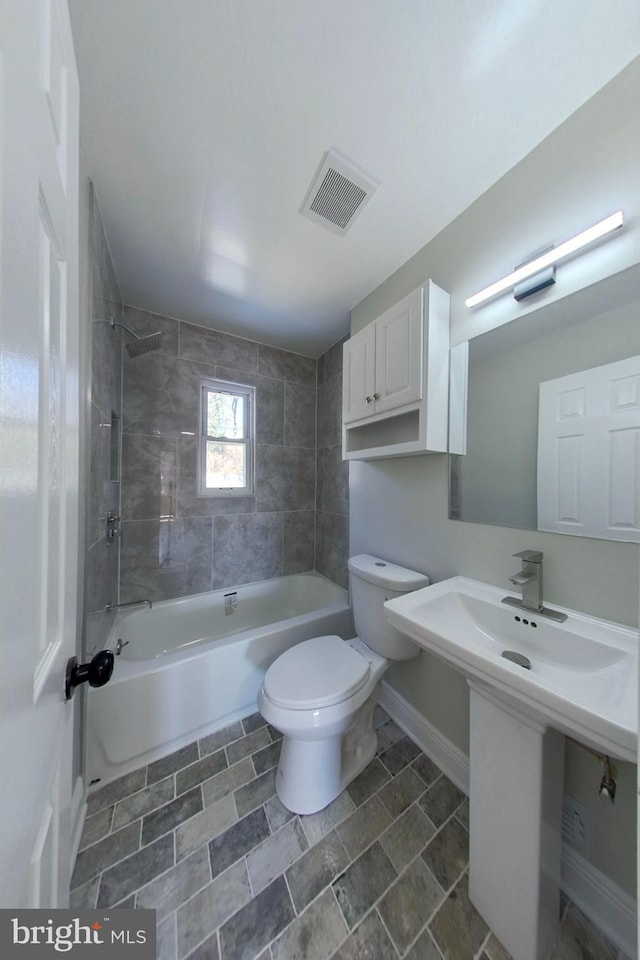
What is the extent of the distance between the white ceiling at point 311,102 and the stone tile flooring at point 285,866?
2.39 meters

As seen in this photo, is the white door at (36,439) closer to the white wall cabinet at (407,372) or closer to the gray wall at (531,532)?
the white wall cabinet at (407,372)

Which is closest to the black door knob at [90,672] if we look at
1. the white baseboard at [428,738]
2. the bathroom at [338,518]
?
the bathroom at [338,518]

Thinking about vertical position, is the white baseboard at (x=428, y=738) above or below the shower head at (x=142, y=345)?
below

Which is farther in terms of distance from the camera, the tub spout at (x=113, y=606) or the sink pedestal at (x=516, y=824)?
the tub spout at (x=113, y=606)

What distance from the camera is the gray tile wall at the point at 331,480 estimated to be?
7.20 feet

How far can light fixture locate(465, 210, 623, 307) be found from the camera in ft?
2.76

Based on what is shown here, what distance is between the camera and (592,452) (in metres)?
0.90

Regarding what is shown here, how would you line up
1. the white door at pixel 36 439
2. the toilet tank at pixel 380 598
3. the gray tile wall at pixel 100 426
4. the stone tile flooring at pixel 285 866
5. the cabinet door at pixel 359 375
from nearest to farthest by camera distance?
1. the white door at pixel 36 439
2. the stone tile flooring at pixel 285 866
3. the gray tile wall at pixel 100 426
4. the toilet tank at pixel 380 598
5. the cabinet door at pixel 359 375

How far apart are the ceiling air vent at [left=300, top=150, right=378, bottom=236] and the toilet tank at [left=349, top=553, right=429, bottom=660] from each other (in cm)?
158

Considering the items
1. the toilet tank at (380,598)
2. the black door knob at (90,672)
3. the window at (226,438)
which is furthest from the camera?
the window at (226,438)

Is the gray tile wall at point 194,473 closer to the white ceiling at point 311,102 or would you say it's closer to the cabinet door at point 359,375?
the white ceiling at point 311,102

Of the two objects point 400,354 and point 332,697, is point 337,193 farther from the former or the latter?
point 332,697

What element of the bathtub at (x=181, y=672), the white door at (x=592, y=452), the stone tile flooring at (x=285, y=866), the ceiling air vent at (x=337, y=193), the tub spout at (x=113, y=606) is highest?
the ceiling air vent at (x=337, y=193)

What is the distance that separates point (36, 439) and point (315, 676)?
1255mm
